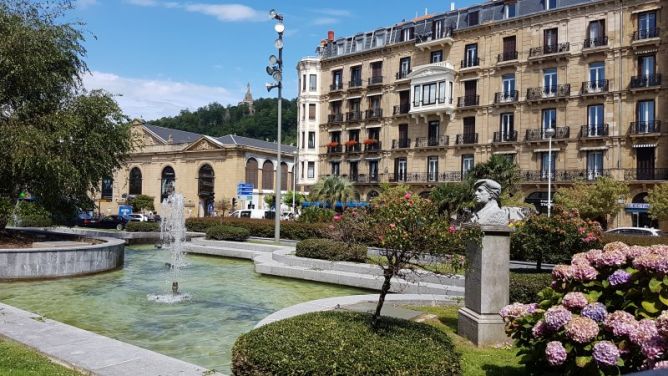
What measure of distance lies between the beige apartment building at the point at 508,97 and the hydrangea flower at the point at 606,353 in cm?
3155

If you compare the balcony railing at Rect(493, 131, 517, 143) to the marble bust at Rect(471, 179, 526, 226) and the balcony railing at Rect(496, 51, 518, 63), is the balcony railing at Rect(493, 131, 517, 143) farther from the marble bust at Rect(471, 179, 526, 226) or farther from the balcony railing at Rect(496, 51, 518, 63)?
the marble bust at Rect(471, 179, 526, 226)

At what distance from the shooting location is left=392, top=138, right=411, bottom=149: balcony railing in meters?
49.7

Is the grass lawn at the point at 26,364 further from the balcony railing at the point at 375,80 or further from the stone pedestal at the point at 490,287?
the balcony railing at the point at 375,80

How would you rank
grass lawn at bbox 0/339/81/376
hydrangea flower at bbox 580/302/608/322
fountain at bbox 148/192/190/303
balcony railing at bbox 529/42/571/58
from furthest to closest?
balcony railing at bbox 529/42/571/58 < fountain at bbox 148/192/190/303 < grass lawn at bbox 0/339/81/376 < hydrangea flower at bbox 580/302/608/322

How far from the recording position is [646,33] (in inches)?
1454

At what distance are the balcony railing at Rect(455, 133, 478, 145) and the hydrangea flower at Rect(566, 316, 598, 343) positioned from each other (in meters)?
41.7

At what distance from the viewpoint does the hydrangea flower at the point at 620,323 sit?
4.82 m

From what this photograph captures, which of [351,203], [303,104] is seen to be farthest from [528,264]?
[303,104]

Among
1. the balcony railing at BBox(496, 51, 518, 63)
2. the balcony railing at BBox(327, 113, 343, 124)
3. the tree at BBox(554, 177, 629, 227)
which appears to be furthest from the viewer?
the balcony railing at BBox(327, 113, 343, 124)

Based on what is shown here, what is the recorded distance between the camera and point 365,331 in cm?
645

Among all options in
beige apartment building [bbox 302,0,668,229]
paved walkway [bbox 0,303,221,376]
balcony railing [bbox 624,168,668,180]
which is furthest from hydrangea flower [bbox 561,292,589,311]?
balcony railing [bbox 624,168,668,180]

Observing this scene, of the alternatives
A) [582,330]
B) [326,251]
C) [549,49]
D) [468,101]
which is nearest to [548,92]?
[549,49]

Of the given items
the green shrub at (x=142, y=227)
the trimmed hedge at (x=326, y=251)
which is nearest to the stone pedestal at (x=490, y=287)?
the trimmed hedge at (x=326, y=251)

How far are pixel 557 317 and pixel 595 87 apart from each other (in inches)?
1550
